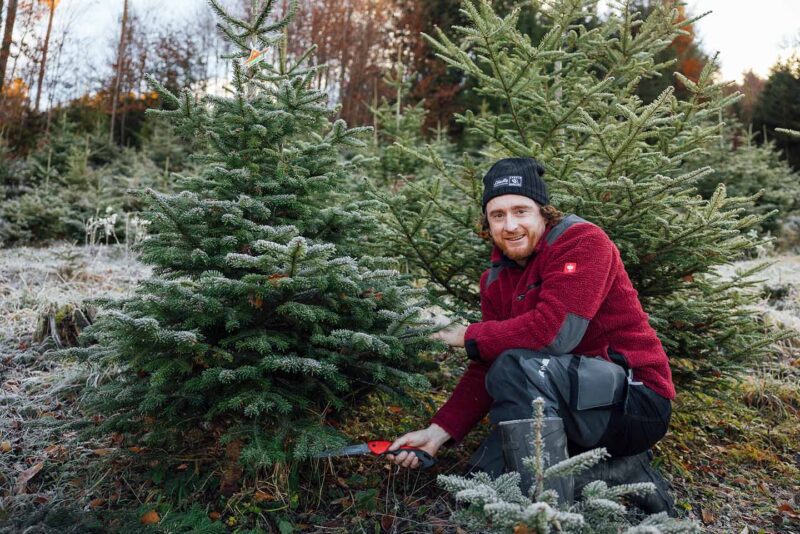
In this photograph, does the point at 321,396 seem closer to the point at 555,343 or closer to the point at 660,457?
the point at 555,343

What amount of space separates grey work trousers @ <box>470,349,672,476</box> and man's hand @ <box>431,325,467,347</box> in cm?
28

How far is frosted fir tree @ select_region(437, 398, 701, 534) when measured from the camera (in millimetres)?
1371

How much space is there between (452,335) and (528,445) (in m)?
0.71

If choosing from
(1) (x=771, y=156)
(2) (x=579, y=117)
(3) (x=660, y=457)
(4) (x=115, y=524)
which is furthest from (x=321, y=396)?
(1) (x=771, y=156)

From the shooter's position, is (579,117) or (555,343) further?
(579,117)

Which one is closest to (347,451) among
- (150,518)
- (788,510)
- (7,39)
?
(150,518)

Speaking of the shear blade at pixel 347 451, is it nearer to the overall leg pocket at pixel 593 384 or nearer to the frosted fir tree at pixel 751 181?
the overall leg pocket at pixel 593 384

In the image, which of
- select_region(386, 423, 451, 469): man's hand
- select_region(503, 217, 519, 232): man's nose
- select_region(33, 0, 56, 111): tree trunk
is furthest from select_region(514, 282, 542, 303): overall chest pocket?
select_region(33, 0, 56, 111): tree trunk

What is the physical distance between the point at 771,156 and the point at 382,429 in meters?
14.0

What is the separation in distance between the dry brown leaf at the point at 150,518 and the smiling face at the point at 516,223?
1.89 meters

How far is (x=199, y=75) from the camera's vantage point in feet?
65.3

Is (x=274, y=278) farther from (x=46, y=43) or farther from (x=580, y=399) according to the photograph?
(x=46, y=43)

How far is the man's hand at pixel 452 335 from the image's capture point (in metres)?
2.62

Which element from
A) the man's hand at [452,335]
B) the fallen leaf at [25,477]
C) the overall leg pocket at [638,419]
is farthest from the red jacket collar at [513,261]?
the fallen leaf at [25,477]
